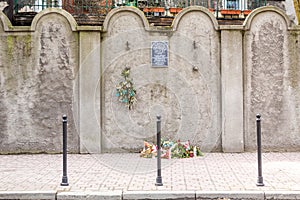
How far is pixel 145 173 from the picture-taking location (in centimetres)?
722

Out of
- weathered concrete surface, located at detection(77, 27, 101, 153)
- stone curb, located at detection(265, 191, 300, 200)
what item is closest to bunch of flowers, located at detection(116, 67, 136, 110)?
weathered concrete surface, located at detection(77, 27, 101, 153)

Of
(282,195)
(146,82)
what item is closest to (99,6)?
(146,82)

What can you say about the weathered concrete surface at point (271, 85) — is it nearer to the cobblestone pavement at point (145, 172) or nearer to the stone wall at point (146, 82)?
the stone wall at point (146, 82)

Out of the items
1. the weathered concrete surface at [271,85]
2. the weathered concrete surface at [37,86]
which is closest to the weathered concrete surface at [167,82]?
the weathered concrete surface at [271,85]

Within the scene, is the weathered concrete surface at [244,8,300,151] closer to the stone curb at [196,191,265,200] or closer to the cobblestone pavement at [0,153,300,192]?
the cobblestone pavement at [0,153,300,192]

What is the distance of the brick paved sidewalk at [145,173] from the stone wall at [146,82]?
0.56m

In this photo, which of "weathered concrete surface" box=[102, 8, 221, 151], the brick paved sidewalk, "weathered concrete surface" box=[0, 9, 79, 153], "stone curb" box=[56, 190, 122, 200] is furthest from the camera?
"weathered concrete surface" box=[102, 8, 221, 151]

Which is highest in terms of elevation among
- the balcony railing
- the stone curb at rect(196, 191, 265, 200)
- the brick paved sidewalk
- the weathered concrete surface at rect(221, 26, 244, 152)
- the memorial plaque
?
the balcony railing

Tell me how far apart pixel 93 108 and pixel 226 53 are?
11.9 ft

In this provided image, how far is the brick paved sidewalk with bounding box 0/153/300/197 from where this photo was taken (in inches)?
244

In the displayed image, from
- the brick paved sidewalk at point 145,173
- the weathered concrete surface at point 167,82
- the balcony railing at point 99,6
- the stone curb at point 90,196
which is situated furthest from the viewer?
the balcony railing at point 99,6

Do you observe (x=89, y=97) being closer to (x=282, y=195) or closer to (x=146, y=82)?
(x=146, y=82)

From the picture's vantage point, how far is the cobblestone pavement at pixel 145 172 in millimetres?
6230

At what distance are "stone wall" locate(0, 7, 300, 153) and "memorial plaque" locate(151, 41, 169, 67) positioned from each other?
4.2 inches
